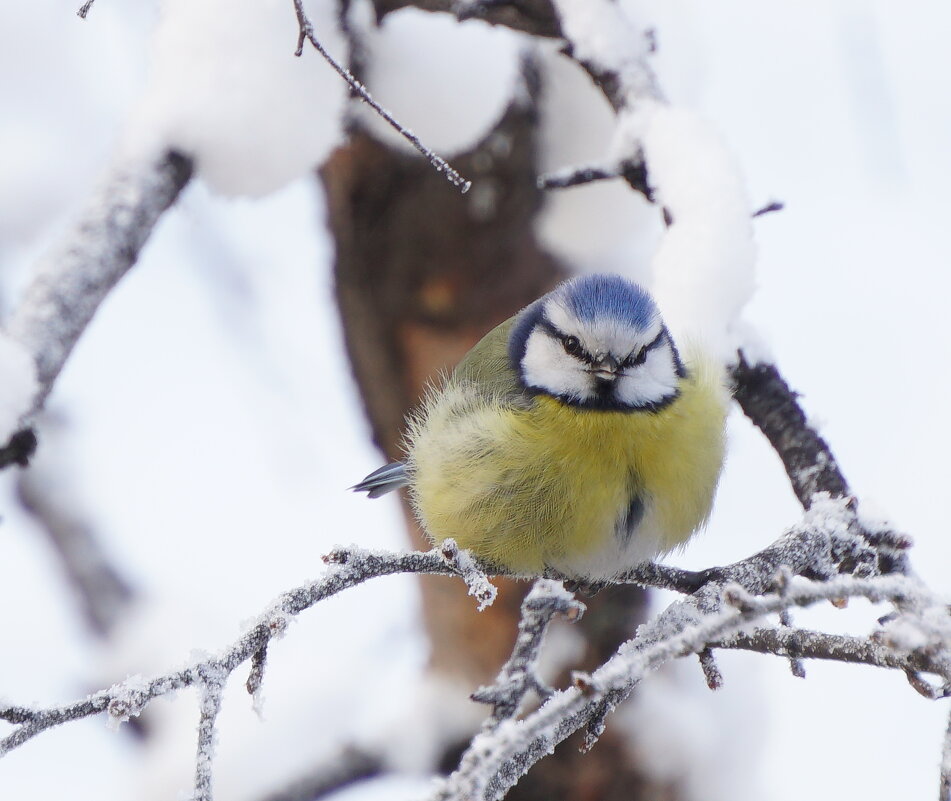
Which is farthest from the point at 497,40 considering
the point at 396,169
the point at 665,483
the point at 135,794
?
the point at 135,794

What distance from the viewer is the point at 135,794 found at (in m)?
3.42

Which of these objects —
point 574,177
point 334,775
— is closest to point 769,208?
point 574,177

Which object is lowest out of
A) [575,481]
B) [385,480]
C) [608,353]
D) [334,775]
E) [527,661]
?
[334,775]

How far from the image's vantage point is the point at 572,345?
2.07 m

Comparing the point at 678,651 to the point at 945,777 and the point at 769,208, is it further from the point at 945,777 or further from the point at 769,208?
the point at 769,208

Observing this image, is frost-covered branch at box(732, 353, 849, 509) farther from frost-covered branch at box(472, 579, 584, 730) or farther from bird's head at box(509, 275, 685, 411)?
frost-covered branch at box(472, 579, 584, 730)

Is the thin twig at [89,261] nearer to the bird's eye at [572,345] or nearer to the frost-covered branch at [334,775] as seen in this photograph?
the bird's eye at [572,345]

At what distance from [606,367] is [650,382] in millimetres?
106

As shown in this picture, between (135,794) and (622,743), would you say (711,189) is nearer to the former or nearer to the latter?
(622,743)

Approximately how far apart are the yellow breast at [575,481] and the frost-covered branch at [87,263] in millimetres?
818

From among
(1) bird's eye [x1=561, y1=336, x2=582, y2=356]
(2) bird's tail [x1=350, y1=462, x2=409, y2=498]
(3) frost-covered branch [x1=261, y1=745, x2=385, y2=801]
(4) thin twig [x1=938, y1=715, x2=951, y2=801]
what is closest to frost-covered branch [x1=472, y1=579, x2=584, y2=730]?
(4) thin twig [x1=938, y1=715, x2=951, y2=801]

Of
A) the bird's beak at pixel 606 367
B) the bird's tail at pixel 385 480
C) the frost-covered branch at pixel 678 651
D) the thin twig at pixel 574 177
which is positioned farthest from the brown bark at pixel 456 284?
the frost-covered branch at pixel 678 651

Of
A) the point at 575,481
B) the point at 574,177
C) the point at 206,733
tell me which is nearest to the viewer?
the point at 206,733

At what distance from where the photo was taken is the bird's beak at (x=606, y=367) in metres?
2.02
